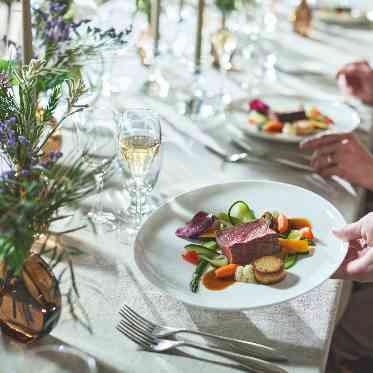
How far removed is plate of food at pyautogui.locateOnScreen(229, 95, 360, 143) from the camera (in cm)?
162

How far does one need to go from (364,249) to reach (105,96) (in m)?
0.93

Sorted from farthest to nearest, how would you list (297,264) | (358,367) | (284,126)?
(284,126), (358,367), (297,264)

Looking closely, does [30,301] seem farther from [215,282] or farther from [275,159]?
[275,159]

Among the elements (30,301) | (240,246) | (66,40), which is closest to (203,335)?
(240,246)

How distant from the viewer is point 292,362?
930mm

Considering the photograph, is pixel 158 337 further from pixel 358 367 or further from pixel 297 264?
pixel 358 367

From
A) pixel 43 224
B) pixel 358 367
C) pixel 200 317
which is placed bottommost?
pixel 358 367

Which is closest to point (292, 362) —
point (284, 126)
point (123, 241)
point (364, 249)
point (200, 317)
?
point (200, 317)

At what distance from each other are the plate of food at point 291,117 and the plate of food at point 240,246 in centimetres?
37

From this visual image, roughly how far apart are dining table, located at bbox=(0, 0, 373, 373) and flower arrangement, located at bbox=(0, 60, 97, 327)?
0.53 ft

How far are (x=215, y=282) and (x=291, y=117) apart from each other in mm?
752

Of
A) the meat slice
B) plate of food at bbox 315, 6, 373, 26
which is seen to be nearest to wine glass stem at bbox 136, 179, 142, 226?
the meat slice

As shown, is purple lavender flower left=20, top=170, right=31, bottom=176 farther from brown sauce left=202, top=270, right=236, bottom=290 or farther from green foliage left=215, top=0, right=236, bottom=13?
green foliage left=215, top=0, right=236, bottom=13

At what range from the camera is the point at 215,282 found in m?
1.02
